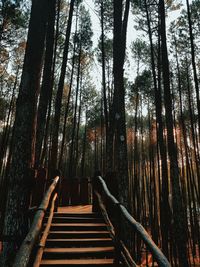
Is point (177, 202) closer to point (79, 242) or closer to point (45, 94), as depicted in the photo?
point (79, 242)

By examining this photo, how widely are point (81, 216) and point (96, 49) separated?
14962 mm

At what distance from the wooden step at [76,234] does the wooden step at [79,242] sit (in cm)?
20

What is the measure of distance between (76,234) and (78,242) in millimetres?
304

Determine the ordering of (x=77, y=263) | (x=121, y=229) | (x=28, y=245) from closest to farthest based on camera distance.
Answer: (x=28, y=245), (x=77, y=263), (x=121, y=229)

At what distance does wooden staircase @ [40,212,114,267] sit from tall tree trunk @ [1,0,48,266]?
75 centimetres

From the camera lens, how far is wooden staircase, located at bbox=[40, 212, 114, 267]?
138 inches

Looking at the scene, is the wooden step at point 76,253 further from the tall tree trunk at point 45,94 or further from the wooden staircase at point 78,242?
the tall tree trunk at point 45,94

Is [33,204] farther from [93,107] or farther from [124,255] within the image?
[93,107]

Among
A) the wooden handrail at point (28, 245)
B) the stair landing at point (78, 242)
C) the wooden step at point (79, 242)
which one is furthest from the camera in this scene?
the wooden step at point (79, 242)

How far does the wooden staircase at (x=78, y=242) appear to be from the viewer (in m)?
3.51

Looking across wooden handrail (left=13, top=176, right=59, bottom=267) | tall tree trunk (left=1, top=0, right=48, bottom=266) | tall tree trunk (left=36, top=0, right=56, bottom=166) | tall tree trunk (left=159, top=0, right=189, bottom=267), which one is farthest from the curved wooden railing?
tall tree trunk (left=159, top=0, right=189, bottom=267)

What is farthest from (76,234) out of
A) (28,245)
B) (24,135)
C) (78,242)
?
(28,245)

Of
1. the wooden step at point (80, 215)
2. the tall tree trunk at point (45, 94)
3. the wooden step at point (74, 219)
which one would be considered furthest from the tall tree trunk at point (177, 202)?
the tall tree trunk at point (45, 94)

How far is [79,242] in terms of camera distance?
4.07 m
